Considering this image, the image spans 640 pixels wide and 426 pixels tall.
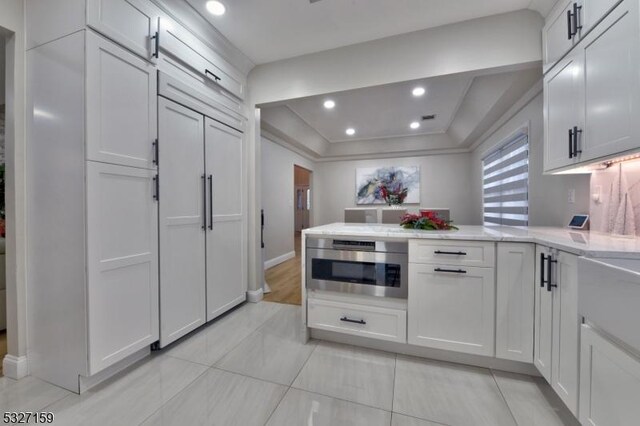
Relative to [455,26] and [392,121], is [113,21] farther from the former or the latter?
[392,121]

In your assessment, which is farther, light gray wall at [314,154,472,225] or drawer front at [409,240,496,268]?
light gray wall at [314,154,472,225]

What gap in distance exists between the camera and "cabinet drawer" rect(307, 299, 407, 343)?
1.84 metres

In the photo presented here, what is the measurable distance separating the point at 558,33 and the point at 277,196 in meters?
4.09

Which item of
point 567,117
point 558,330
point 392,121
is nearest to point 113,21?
point 567,117

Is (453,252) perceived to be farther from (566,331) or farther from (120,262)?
(120,262)

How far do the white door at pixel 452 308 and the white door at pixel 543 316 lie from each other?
22 centimetres

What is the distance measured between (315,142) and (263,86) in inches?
115

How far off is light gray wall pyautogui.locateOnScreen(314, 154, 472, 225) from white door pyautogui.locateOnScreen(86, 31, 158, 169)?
17.1 feet

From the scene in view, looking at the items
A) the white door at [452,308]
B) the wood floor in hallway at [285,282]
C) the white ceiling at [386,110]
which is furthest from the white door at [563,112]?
the wood floor in hallway at [285,282]

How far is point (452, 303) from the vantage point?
171 centimetres

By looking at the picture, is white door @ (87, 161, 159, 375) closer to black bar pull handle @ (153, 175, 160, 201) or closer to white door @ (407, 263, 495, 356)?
black bar pull handle @ (153, 175, 160, 201)

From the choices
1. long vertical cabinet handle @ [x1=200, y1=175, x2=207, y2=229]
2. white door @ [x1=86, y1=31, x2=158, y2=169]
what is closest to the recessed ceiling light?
white door @ [x1=86, y1=31, x2=158, y2=169]

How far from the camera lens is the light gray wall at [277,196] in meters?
4.50

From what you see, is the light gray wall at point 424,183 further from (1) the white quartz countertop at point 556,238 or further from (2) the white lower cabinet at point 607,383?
(2) the white lower cabinet at point 607,383
